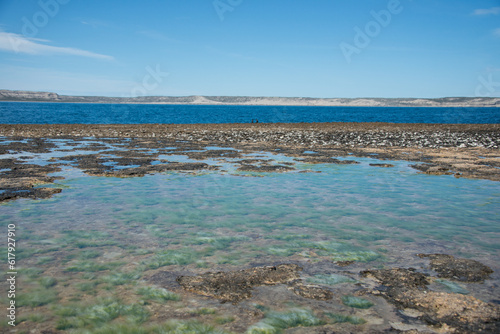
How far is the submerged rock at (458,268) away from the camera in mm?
6414

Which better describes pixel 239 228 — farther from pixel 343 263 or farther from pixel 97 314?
pixel 97 314

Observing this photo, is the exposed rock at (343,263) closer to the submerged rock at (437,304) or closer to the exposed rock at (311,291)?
the submerged rock at (437,304)

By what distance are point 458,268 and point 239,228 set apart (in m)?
4.85

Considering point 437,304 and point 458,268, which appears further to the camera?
point 458,268

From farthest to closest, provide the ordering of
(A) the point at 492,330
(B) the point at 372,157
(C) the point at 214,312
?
(B) the point at 372,157
(C) the point at 214,312
(A) the point at 492,330

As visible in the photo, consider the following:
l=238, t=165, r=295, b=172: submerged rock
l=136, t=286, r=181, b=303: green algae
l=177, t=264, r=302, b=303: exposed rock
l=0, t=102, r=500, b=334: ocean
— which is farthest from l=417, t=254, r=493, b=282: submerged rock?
l=238, t=165, r=295, b=172: submerged rock

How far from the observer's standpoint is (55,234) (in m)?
8.35

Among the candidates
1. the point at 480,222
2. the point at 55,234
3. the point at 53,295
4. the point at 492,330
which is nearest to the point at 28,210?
the point at 55,234

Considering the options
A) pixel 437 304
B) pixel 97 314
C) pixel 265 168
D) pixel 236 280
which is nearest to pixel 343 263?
pixel 437 304

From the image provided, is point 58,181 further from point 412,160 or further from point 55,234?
point 412,160

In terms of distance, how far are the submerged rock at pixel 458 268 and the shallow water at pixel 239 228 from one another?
0.71 ft

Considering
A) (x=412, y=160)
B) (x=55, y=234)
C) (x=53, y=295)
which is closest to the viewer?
(x=53, y=295)

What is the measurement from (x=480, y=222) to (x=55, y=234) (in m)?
10.9

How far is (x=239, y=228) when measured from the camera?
901 centimetres
